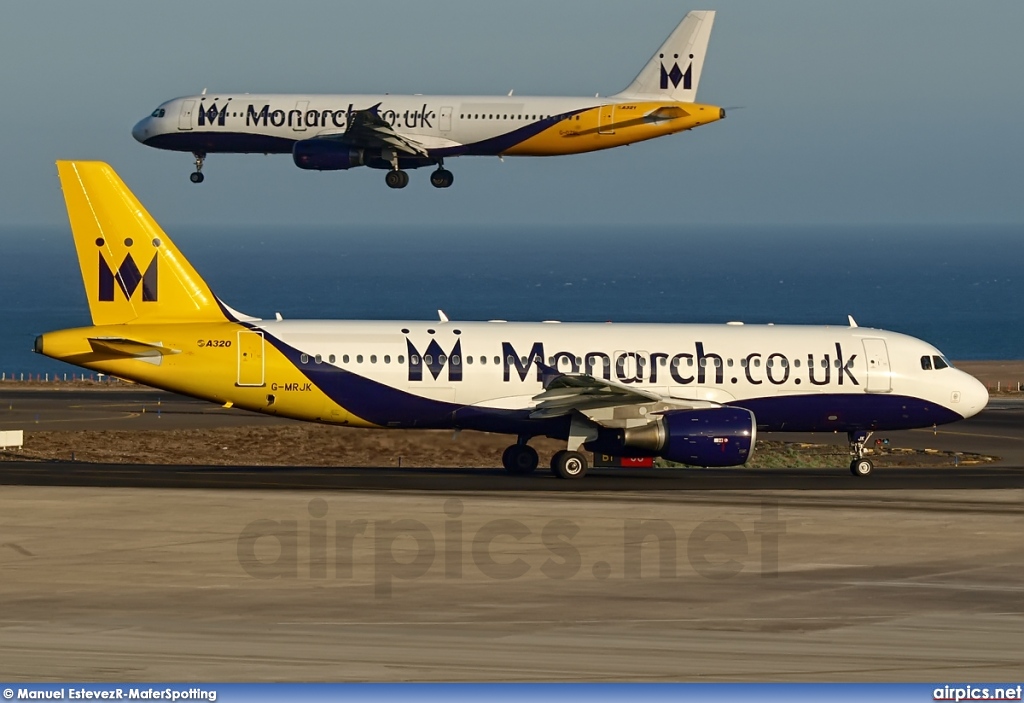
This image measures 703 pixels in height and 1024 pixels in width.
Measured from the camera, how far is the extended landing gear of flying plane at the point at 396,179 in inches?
2793

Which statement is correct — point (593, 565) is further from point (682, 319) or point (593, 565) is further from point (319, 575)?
point (682, 319)

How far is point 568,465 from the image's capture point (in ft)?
147

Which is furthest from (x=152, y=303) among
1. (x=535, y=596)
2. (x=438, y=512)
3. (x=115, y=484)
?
(x=535, y=596)

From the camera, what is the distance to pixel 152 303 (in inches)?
1750

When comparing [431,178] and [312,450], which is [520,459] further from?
[431,178]

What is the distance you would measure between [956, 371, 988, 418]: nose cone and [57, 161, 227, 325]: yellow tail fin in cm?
2094

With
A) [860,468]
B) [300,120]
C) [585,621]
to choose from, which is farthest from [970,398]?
[300,120]

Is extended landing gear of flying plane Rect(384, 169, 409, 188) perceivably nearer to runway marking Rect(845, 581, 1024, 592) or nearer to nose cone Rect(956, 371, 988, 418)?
nose cone Rect(956, 371, 988, 418)

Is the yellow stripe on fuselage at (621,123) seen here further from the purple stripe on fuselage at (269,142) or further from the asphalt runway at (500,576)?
the asphalt runway at (500,576)

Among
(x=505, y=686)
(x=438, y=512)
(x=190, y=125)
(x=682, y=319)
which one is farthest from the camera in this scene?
(x=682, y=319)

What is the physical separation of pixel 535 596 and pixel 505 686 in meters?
8.12

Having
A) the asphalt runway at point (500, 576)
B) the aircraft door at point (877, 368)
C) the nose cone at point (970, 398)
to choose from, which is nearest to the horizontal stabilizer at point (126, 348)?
the asphalt runway at point (500, 576)

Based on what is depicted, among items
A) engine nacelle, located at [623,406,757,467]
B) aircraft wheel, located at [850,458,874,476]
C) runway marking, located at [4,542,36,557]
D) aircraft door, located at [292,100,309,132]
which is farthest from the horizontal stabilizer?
aircraft door, located at [292,100,309,132]

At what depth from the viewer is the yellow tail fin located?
44406 millimetres
